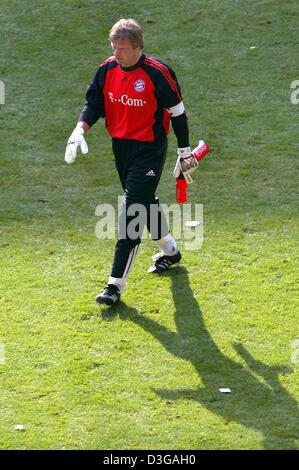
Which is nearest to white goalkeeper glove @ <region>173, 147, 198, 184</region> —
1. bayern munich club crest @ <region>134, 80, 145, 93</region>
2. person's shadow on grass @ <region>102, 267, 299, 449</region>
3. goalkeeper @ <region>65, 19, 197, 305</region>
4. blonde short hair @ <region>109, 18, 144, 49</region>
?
goalkeeper @ <region>65, 19, 197, 305</region>

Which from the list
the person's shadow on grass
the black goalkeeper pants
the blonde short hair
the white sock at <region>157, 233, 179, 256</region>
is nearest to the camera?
the person's shadow on grass

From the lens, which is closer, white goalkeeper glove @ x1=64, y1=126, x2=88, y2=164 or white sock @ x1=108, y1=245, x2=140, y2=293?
white goalkeeper glove @ x1=64, y1=126, x2=88, y2=164

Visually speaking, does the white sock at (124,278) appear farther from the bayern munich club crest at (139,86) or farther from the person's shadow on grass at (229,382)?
the bayern munich club crest at (139,86)

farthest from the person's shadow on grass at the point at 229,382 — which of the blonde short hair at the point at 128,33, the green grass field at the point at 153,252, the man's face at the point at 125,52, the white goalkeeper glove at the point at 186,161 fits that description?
the blonde short hair at the point at 128,33

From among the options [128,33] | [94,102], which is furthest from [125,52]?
[94,102]

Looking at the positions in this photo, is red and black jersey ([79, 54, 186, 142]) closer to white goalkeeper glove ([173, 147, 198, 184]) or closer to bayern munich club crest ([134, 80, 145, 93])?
bayern munich club crest ([134, 80, 145, 93])

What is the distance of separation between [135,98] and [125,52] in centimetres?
32

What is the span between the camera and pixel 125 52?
6.84 m

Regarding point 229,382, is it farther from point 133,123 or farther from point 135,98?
point 135,98

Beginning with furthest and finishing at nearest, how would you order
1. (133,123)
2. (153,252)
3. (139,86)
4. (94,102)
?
(153,252) < (94,102) < (133,123) < (139,86)

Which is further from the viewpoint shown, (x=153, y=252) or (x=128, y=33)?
(x=153, y=252)

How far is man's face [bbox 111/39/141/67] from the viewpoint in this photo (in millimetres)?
6797

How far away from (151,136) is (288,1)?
555cm

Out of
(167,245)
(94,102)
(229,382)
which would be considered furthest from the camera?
(167,245)
